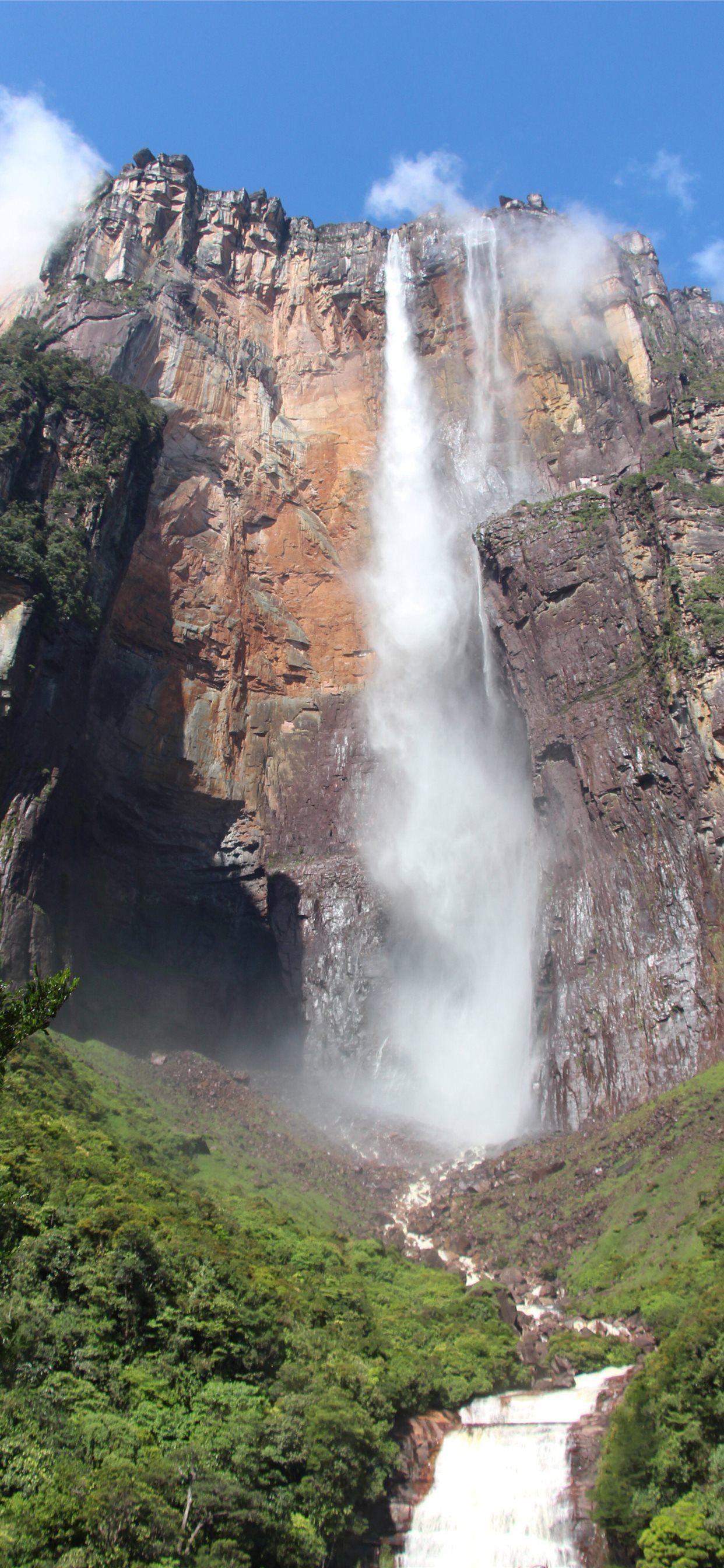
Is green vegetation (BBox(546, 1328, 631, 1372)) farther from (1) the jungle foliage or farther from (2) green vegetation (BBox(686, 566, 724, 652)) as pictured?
(2) green vegetation (BBox(686, 566, 724, 652))

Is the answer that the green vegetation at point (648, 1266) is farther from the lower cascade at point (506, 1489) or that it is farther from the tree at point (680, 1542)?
the lower cascade at point (506, 1489)

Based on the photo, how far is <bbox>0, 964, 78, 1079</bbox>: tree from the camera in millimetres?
9047

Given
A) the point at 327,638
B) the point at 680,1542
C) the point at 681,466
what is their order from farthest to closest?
the point at 327,638
the point at 681,466
the point at 680,1542

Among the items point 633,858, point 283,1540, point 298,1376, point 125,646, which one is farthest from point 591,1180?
point 125,646

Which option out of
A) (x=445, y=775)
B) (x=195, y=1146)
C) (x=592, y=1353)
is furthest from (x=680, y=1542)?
(x=445, y=775)

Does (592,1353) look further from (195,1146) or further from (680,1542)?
(195,1146)

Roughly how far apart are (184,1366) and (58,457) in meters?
34.6

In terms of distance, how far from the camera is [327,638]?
54.2 metres

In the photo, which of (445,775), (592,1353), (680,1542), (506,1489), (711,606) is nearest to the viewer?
(680,1542)

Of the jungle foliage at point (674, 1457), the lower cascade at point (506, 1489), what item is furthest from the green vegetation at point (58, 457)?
the jungle foliage at point (674, 1457)

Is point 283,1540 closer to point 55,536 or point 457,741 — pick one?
point 55,536

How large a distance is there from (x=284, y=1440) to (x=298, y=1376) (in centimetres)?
182

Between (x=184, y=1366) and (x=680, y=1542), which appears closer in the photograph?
(x=680, y=1542)

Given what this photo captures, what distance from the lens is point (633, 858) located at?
37938 millimetres
